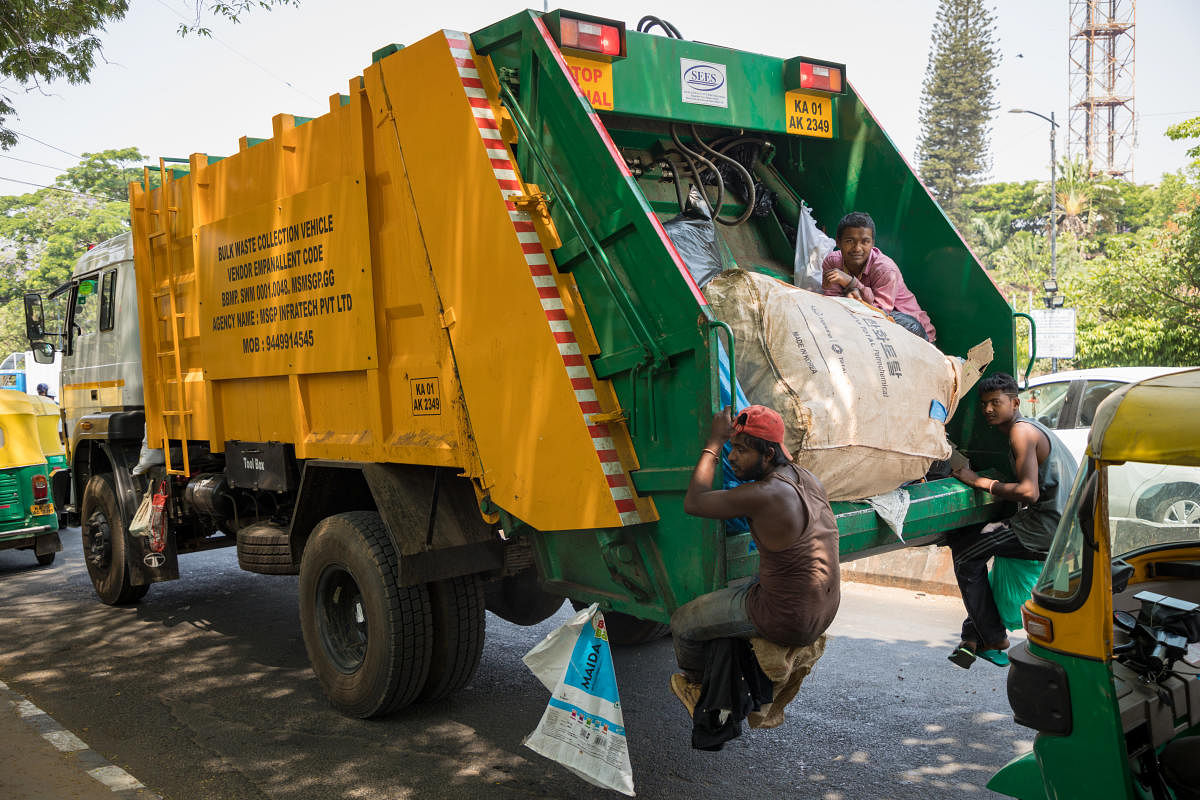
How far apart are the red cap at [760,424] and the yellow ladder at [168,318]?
13.4ft

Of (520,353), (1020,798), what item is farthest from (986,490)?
(520,353)

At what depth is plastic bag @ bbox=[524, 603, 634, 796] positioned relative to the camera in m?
3.17

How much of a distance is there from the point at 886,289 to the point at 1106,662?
2380mm

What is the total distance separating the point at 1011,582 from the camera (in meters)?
4.09

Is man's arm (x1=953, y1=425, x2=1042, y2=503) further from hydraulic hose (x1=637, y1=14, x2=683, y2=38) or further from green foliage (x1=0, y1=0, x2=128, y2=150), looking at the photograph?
green foliage (x1=0, y1=0, x2=128, y2=150)

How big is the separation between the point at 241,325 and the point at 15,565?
5622 millimetres

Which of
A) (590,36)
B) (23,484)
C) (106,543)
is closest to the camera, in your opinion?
(590,36)

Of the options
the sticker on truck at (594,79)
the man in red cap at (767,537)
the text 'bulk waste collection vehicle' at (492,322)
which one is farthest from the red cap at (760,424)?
the sticker on truck at (594,79)

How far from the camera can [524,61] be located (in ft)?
11.6

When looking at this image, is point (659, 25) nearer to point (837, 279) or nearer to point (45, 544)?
point (837, 279)

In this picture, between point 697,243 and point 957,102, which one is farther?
point 957,102

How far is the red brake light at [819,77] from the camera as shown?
451 centimetres

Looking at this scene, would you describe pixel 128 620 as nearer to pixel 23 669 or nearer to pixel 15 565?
pixel 23 669

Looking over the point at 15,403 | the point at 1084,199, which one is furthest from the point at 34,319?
the point at 1084,199
